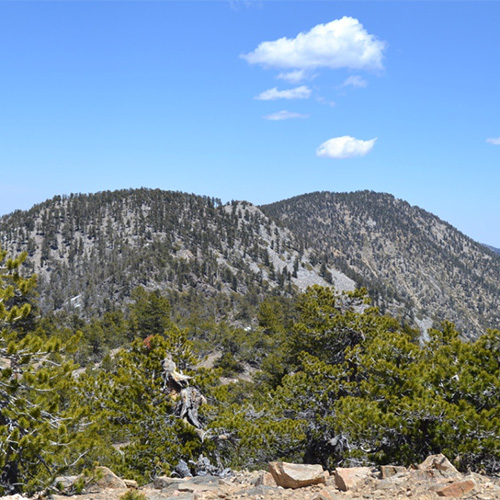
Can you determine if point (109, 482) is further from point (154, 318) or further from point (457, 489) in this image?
point (154, 318)

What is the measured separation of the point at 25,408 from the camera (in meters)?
10.0

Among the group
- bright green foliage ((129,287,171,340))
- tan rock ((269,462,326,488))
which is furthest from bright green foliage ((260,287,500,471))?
bright green foliage ((129,287,171,340))

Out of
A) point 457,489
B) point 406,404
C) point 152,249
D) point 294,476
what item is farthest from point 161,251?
point 457,489

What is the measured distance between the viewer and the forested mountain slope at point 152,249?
379 ft

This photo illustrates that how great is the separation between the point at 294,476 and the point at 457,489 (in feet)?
10.9

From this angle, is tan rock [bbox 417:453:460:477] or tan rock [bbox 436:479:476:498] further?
tan rock [bbox 417:453:460:477]

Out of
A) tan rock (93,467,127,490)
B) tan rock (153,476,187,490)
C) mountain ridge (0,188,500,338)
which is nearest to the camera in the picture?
tan rock (93,467,127,490)

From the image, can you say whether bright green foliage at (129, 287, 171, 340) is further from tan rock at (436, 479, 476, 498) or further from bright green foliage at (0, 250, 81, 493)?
tan rock at (436, 479, 476, 498)

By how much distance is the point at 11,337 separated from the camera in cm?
1059

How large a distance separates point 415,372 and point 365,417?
80.4 inches

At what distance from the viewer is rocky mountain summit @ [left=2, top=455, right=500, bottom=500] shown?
27.7 ft

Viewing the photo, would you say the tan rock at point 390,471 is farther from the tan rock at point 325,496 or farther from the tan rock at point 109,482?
the tan rock at point 109,482

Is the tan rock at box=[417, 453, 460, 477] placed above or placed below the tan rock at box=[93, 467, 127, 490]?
above

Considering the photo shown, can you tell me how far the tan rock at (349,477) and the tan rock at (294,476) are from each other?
447 millimetres
